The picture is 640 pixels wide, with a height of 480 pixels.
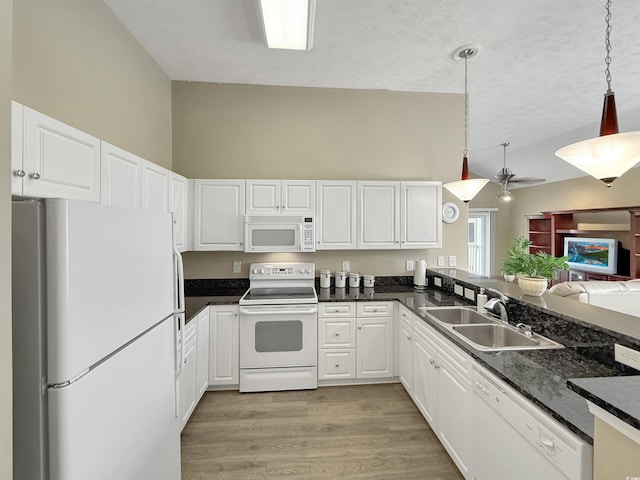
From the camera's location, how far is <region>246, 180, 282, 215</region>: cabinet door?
297 cm

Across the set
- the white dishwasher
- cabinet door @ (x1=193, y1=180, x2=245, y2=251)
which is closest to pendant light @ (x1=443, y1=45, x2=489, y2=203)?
the white dishwasher

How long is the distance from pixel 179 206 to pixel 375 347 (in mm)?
2313

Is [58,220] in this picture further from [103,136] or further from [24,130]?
[103,136]

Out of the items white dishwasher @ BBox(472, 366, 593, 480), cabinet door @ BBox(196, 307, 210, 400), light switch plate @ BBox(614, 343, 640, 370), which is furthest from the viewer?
cabinet door @ BBox(196, 307, 210, 400)

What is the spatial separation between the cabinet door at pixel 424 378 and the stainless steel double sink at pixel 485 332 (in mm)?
252

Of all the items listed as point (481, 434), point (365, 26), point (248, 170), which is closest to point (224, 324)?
point (248, 170)

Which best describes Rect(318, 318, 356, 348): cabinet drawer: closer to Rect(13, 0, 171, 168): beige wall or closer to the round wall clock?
the round wall clock

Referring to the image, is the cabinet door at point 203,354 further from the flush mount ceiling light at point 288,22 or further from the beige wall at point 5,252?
the flush mount ceiling light at point 288,22

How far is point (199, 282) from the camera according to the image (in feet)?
10.6

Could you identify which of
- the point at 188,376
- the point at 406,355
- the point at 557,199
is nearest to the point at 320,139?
the point at 406,355

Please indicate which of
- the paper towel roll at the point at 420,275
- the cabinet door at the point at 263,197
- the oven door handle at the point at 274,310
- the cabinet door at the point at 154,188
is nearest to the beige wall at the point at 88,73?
the cabinet door at the point at 154,188

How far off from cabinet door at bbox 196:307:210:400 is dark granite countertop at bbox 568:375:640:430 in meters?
2.45

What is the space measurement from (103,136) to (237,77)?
61.0 inches

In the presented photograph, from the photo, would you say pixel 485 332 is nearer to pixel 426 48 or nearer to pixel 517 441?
pixel 517 441
